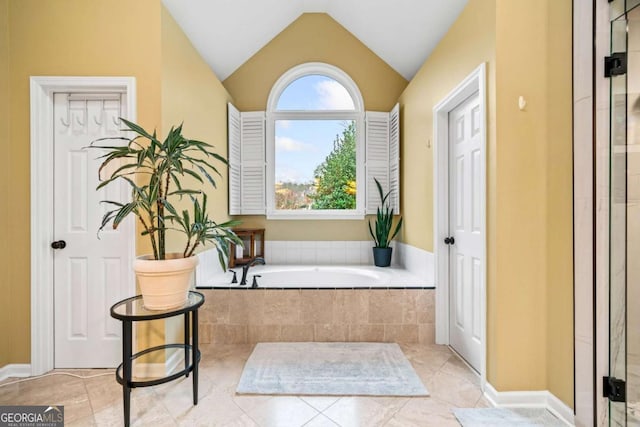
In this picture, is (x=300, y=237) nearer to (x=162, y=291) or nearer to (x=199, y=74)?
(x=199, y=74)

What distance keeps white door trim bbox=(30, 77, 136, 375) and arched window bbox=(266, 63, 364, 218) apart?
1.88m

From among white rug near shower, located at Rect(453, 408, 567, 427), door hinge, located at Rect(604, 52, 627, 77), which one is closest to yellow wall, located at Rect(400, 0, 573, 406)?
white rug near shower, located at Rect(453, 408, 567, 427)

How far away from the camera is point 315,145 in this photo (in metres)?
4.02

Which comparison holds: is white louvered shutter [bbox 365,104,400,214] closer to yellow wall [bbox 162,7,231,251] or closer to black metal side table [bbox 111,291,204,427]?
yellow wall [bbox 162,7,231,251]

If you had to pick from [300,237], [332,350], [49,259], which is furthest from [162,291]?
[300,237]

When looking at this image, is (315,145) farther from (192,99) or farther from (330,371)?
(330,371)

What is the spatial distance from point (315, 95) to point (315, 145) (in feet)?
1.93

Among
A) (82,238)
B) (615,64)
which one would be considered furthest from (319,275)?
(615,64)

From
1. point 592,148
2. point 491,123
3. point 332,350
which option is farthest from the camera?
point 332,350

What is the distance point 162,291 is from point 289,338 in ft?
4.26

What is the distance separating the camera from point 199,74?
2928 millimetres

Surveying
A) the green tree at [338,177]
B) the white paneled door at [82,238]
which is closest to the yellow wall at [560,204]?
the green tree at [338,177]

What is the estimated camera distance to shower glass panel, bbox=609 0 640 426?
1.52m

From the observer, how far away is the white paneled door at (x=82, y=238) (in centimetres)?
233
